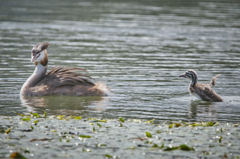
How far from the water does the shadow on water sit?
3cm

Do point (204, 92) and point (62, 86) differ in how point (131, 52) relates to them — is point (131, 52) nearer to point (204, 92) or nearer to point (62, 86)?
point (62, 86)

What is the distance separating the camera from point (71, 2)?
42.5m

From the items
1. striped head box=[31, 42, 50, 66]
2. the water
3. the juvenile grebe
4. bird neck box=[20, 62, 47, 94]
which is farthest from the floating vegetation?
striped head box=[31, 42, 50, 66]

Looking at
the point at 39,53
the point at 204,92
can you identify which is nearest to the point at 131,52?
the point at 39,53

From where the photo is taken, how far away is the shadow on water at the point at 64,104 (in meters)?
11.8

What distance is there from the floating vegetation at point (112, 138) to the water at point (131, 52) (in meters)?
1.15

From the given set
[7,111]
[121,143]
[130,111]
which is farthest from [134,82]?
[121,143]

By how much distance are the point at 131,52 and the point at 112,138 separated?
12.9 metres

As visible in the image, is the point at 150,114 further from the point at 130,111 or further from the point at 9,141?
the point at 9,141

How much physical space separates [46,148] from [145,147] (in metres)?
1.73

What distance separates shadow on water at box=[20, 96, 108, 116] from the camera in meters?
11.8

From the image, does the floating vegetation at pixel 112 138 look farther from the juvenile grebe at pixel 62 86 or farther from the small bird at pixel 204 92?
the juvenile grebe at pixel 62 86

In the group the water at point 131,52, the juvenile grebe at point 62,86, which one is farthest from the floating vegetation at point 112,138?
the juvenile grebe at point 62,86

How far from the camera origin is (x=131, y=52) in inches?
848
